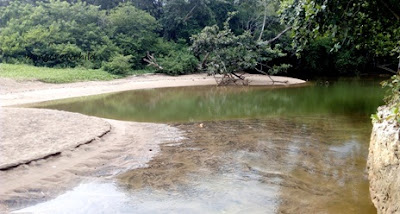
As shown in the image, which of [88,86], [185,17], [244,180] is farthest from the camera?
[185,17]

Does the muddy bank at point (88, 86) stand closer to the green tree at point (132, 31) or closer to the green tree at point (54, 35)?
the green tree at point (132, 31)

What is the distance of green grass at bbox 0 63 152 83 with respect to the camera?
19436 mm

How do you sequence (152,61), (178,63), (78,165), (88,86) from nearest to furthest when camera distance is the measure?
(78,165)
(88,86)
(178,63)
(152,61)

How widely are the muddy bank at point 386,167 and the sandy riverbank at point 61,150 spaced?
435 centimetres

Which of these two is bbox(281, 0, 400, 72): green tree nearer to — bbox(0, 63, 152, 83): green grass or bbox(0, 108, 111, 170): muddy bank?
bbox(0, 108, 111, 170): muddy bank

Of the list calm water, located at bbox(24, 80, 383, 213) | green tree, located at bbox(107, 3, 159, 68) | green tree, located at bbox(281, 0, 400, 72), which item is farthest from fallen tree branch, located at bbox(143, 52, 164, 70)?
green tree, located at bbox(281, 0, 400, 72)

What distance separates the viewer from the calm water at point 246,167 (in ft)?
17.4

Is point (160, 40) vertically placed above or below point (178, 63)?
above

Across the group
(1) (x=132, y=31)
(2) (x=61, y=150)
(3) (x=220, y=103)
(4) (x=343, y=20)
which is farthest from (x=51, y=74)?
(4) (x=343, y=20)

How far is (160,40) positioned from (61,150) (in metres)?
23.7

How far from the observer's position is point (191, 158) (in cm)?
754

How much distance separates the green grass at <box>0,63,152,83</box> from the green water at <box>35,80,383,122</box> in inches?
156

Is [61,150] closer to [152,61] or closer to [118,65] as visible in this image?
[118,65]

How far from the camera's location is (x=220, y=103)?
16453 millimetres
